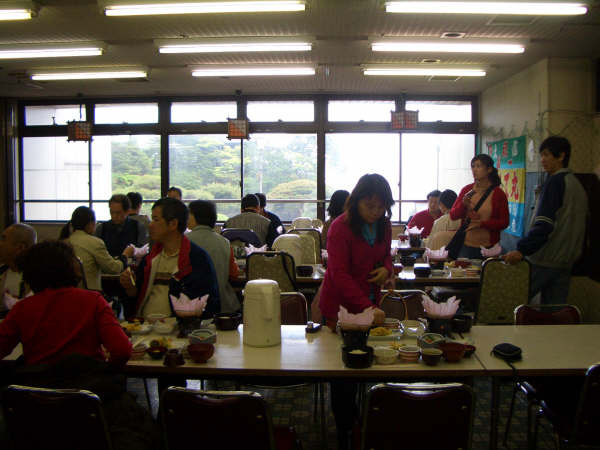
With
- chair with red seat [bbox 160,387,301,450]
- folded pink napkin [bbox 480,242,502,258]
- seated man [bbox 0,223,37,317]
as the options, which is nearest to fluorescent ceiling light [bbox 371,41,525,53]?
folded pink napkin [bbox 480,242,502,258]

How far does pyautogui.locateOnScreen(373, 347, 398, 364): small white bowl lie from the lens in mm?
2094

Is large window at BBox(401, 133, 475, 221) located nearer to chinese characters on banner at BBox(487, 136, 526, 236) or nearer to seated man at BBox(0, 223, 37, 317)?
chinese characters on banner at BBox(487, 136, 526, 236)

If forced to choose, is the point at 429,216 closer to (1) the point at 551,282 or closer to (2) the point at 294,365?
(1) the point at 551,282

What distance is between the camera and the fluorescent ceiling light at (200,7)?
4.37 meters

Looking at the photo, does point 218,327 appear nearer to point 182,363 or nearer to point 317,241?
point 182,363

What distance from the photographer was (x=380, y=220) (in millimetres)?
2809

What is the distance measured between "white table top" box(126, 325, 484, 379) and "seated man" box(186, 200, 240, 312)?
109cm

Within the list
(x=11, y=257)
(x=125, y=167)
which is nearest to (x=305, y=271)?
(x=11, y=257)

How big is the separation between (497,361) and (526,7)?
3.57 metres

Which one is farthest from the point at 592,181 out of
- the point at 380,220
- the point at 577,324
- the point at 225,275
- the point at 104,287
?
the point at 104,287

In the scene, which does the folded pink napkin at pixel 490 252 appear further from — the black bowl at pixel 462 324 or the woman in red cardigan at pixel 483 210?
the black bowl at pixel 462 324

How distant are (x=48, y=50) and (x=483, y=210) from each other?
17.1ft

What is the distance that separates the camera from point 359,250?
270 centimetres

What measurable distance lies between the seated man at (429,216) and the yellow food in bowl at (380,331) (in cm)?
434
